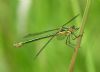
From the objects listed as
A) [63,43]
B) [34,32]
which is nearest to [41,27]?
[34,32]

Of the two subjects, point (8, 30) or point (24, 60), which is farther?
point (8, 30)

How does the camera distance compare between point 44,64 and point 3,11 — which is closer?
point 44,64

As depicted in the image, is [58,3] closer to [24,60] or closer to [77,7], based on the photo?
[77,7]

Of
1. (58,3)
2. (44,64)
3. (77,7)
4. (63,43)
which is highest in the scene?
(58,3)

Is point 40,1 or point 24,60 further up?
Result: point 40,1

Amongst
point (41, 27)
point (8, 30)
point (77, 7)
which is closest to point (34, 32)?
point (41, 27)

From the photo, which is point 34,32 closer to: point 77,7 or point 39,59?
point 39,59
